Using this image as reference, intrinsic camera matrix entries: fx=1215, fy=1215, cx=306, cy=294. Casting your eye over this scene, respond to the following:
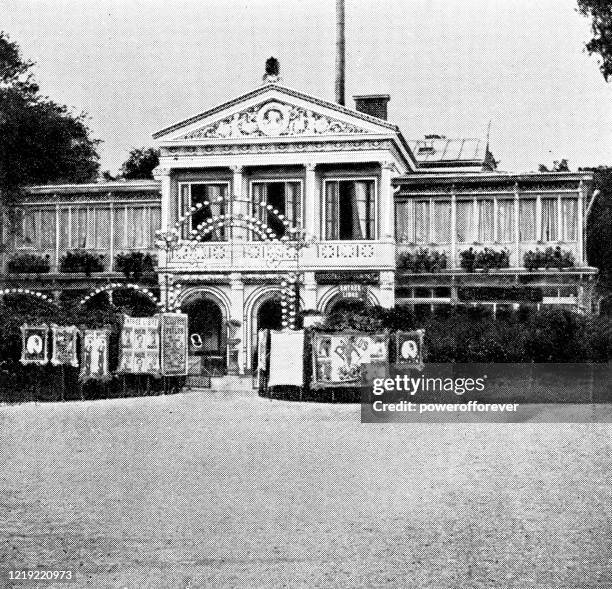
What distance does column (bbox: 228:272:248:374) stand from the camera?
133 feet

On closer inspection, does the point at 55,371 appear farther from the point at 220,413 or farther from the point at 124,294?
the point at 124,294

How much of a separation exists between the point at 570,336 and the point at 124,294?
63.0 feet

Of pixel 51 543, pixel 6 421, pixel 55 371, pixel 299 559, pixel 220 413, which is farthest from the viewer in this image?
pixel 55 371

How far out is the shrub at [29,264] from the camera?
44625 millimetres

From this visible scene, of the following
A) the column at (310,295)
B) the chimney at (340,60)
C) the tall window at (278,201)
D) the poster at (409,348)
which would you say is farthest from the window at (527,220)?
the poster at (409,348)

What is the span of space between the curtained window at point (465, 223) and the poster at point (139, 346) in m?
14.3

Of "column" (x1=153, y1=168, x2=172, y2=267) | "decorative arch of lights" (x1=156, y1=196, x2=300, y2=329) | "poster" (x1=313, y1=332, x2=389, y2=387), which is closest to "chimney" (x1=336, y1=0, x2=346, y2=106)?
"decorative arch of lights" (x1=156, y1=196, x2=300, y2=329)

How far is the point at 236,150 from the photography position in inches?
1635

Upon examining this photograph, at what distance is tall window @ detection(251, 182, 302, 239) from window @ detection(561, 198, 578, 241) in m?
8.87

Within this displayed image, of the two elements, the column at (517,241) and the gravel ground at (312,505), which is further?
the column at (517,241)

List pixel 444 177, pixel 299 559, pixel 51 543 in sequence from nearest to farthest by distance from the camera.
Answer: pixel 299 559 < pixel 51 543 < pixel 444 177

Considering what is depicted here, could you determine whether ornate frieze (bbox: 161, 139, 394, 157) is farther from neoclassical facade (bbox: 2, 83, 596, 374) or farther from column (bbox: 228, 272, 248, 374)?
column (bbox: 228, 272, 248, 374)

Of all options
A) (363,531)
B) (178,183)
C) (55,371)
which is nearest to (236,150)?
(178,183)

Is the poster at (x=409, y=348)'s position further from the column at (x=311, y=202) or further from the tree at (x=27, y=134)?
the tree at (x=27, y=134)
